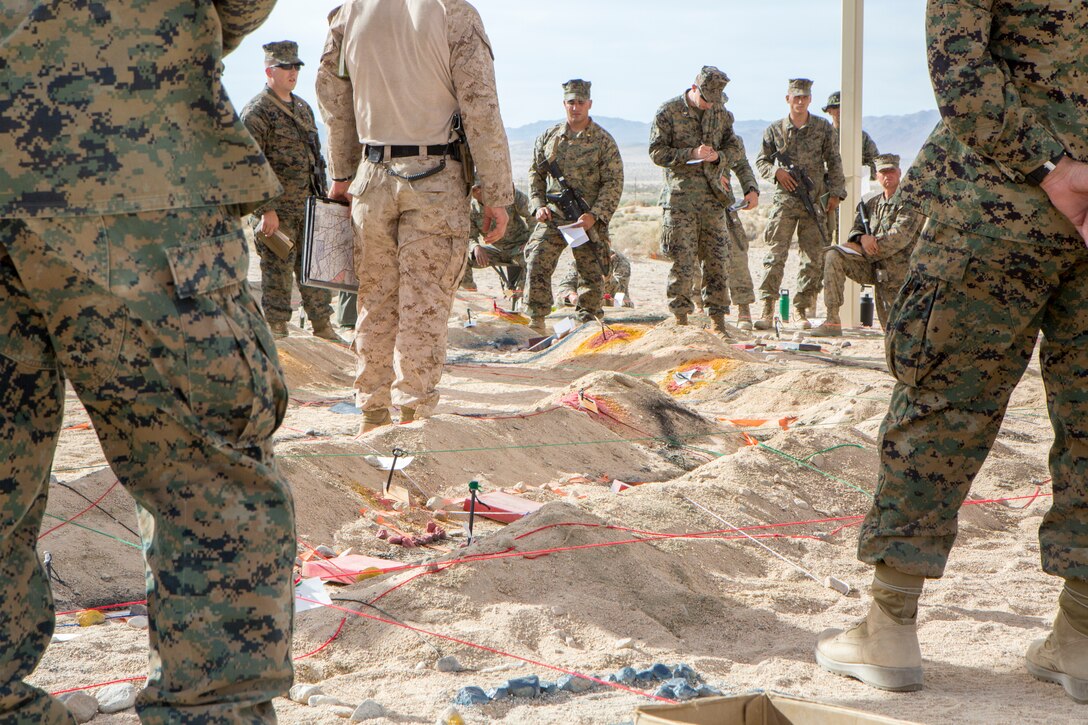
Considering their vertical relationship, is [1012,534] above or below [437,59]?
below

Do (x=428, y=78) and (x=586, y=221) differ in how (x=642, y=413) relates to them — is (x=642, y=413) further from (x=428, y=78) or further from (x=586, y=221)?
(x=586, y=221)

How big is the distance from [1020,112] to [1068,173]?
0.56ft

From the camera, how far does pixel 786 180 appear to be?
1141cm

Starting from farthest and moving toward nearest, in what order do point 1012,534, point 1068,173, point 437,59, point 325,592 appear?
point 437,59
point 1012,534
point 325,592
point 1068,173

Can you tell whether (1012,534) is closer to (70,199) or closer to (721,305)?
(70,199)

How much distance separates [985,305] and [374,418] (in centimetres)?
359

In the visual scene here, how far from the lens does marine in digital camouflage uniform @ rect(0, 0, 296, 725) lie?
5.78 feet

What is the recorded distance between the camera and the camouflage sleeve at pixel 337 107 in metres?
5.27

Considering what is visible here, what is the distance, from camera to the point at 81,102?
1.78m

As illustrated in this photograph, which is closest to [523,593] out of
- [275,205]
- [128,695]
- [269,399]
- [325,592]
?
[325,592]

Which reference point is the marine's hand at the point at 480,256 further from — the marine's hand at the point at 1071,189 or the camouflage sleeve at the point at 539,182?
the marine's hand at the point at 1071,189

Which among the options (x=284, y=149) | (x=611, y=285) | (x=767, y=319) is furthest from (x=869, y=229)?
(x=611, y=285)

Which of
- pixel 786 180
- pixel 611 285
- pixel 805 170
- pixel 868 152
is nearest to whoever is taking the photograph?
pixel 786 180

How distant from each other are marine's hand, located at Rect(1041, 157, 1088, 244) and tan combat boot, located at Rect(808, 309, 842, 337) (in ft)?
30.1
